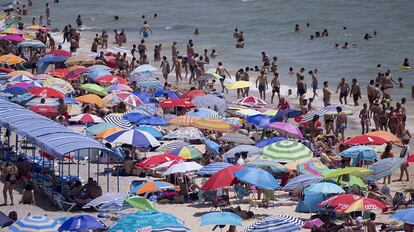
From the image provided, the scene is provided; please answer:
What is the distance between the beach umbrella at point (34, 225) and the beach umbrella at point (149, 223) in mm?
886

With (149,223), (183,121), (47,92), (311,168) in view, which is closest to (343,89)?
(183,121)

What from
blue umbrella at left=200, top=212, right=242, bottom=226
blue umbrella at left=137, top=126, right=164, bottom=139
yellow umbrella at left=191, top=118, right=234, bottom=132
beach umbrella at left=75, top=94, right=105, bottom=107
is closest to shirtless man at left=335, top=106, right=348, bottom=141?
yellow umbrella at left=191, top=118, right=234, bottom=132

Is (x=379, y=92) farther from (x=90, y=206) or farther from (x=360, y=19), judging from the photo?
(x=360, y=19)

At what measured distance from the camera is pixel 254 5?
53156 mm

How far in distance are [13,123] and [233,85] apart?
909cm

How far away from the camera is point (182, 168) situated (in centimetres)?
1761

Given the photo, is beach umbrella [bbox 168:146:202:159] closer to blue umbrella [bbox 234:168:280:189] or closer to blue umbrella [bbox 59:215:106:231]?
blue umbrella [bbox 234:168:280:189]

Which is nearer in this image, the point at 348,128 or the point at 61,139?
the point at 61,139

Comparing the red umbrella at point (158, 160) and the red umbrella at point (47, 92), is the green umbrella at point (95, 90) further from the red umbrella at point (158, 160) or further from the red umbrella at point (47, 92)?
the red umbrella at point (158, 160)

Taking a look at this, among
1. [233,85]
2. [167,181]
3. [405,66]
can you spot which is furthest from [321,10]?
[167,181]

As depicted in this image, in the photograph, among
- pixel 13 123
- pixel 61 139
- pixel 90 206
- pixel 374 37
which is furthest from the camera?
pixel 374 37

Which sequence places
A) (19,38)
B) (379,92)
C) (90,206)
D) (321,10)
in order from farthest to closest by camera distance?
(321,10), (19,38), (379,92), (90,206)

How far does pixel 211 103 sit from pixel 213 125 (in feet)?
8.87

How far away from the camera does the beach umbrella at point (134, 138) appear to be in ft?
62.5
